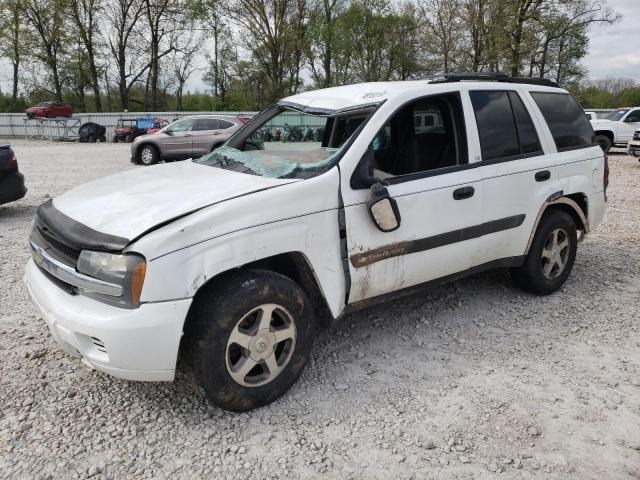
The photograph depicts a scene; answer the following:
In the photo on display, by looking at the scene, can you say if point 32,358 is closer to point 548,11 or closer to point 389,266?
point 389,266

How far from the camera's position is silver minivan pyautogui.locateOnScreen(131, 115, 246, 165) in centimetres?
1650

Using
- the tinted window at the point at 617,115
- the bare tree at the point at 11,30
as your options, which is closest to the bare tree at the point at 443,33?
the tinted window at the point at 617,115

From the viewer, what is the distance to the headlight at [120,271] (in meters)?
2.35

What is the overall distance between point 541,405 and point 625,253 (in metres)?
3.66

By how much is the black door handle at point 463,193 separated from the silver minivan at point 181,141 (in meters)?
13.9

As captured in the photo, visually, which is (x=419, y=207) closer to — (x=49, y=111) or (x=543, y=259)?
(x=543, y=259)

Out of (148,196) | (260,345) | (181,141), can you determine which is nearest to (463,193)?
(260,345)

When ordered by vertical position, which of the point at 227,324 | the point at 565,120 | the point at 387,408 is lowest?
the point at 387,408

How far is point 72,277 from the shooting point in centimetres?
257

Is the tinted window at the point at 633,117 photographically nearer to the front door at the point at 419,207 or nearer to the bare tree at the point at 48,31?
the front door at the point at 419,207

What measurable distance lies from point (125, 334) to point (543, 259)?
11.4 feet

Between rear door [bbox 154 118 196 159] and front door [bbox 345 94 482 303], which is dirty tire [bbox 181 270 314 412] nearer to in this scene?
front door [bbox 345 94 482 303]

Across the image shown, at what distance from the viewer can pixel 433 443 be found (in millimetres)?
2559

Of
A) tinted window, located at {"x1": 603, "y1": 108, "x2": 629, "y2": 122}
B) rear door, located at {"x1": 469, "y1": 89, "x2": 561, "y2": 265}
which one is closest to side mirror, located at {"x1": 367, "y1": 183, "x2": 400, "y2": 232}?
rear door, located at {"x1": 469, "y1": 89, "x2": 561, "y2": 265}
